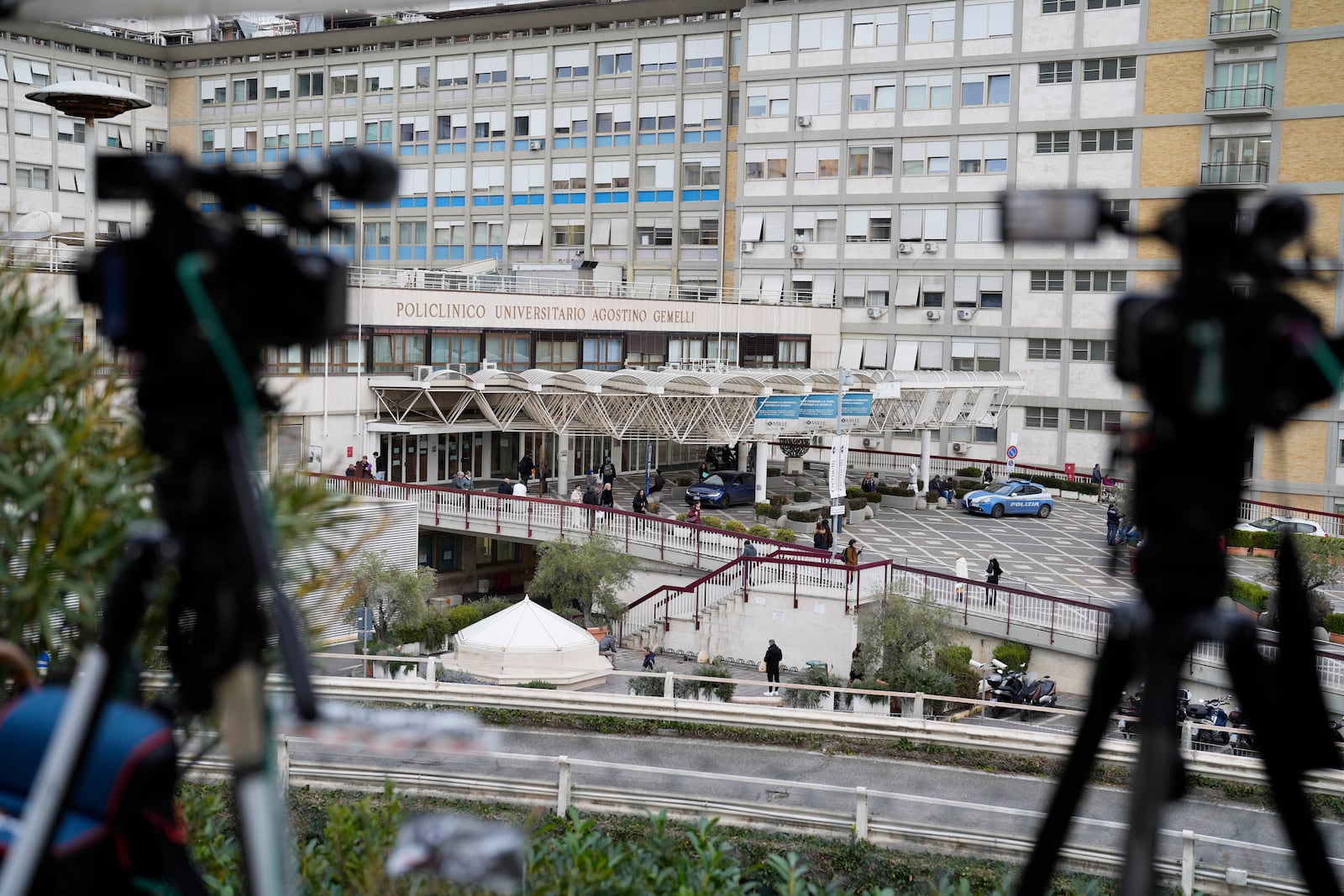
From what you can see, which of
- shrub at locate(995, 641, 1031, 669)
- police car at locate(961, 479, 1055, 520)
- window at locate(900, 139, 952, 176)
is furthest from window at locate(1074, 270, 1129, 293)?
shrub at locate(995, 641, 1031, 669)

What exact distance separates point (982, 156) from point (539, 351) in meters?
19.5

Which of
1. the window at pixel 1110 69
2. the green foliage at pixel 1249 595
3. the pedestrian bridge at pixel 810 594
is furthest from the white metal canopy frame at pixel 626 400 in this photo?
the window at pixel 1110 69

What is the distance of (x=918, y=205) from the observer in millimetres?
52531

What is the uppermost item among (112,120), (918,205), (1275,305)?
(112,120)

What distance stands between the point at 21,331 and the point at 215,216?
10.00 feet

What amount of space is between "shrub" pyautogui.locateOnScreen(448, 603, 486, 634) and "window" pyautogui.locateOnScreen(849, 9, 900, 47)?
33.4 m

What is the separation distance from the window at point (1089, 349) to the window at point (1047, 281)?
2190 millimetres

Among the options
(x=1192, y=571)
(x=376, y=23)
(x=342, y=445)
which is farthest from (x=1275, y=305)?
(x=376, y=23)

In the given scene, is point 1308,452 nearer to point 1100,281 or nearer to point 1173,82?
point 1100,281

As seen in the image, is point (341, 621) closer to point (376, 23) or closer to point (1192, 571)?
point (1192, 571)

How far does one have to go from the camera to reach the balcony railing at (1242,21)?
45312 mm

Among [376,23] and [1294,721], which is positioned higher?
[376,23]

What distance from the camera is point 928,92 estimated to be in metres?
51.7

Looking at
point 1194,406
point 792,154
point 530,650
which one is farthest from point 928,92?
point 1194,406
